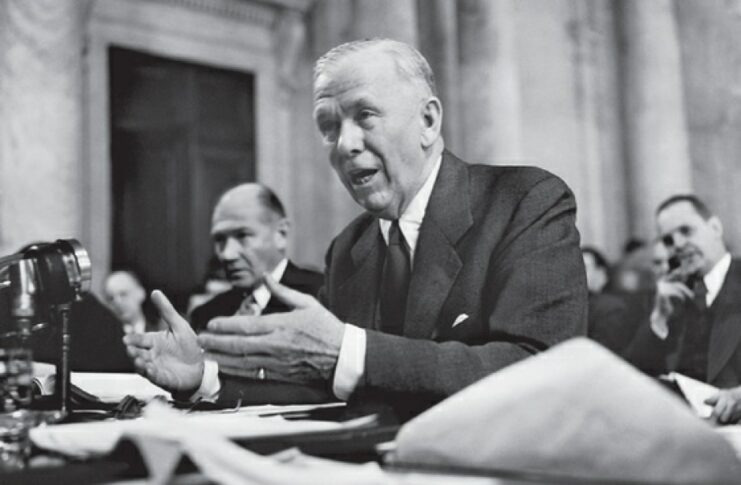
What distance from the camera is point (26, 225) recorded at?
5820mm

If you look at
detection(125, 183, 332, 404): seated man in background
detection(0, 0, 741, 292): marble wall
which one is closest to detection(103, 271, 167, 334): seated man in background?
detection(0, 0, 741, 292): marble wall

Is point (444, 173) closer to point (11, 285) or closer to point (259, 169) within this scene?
point (11, 285)

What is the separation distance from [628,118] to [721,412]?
755cm

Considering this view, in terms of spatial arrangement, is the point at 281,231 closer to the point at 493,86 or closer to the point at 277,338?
the point at 493,86

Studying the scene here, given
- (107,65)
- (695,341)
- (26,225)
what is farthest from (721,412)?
(107,65)

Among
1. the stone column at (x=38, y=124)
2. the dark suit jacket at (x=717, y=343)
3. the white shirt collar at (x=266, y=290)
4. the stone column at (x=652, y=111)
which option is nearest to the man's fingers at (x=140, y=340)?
the white shirt collar at (x=266, y=290)

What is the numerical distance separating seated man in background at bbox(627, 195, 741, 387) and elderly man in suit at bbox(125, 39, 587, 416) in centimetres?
303

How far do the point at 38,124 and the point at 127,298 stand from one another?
1456 millimetres

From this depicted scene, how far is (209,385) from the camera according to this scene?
1.97 m

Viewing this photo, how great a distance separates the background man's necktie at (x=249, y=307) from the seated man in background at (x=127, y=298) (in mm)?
1686

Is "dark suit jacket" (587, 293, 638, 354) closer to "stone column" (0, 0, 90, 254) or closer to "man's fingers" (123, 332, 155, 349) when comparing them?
"stone column" (0, 0, 90, 254)

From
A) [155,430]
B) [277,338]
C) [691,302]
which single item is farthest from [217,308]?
[155,430]

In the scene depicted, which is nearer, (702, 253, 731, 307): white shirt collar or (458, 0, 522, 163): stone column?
(702, 253, 731, 307): white shirt collar

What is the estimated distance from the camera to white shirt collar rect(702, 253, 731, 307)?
5309 millimetres
